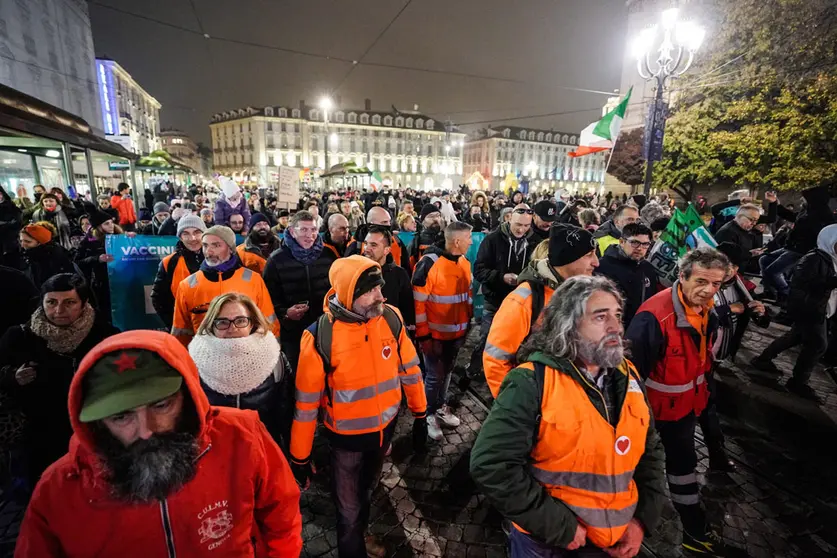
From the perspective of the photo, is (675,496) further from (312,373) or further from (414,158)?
(414,158)

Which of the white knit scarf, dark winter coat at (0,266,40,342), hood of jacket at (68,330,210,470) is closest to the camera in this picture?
hood of jacket at (68,330,210,470)

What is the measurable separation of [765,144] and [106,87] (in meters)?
52.7

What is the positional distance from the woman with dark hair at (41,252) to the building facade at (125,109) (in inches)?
1108

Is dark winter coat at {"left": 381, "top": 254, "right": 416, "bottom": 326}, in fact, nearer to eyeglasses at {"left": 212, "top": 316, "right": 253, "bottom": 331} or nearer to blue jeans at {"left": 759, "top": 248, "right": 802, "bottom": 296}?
eyeglasses at {"left": 212, "top": 316, "right": 253, "bottom": 331}

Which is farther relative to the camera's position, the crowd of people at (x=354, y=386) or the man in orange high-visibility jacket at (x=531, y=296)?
the man in orange high-visibility jacket at (x=531, y=296)

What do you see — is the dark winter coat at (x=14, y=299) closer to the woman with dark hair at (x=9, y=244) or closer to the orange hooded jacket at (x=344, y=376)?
the woman with dark hair at (x=9, y=244)

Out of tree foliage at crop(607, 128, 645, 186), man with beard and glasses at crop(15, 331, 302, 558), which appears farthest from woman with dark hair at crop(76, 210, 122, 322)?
tree foliage at crop(607, 128, 645, 186)

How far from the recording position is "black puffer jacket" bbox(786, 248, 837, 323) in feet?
15.4

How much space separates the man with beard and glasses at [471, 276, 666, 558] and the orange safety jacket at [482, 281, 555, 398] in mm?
674

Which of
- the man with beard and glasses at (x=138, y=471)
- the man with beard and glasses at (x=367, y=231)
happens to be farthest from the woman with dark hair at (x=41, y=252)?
the man with beard and glasses at (x=138, y=471)

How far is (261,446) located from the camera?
156 cm

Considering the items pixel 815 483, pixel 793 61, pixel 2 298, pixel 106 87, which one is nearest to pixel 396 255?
pixel 2 298

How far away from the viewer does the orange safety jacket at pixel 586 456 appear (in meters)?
1.66

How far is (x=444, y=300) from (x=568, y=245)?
1825 mm
